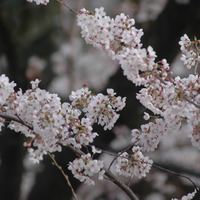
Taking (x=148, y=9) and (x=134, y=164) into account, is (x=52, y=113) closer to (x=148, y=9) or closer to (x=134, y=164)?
(x=134, y=164)

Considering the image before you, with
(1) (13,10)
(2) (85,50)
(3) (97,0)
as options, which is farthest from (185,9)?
(3) (97,0)

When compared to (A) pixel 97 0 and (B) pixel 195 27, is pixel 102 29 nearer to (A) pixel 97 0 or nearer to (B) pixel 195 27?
(B) pixel 195 27

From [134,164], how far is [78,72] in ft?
16.9

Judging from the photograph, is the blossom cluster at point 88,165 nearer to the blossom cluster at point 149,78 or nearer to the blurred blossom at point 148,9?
the blossom cluster at point 149,78

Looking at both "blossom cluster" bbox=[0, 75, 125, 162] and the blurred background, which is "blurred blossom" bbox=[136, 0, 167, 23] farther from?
"blossom cluster" bbox=[0, 75, 125, 162]

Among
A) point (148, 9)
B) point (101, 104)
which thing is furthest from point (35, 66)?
point (101, 104)

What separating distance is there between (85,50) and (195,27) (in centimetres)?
390

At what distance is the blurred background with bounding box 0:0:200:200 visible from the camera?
3625 millimetres

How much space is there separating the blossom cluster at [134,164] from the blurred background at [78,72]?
0.06m

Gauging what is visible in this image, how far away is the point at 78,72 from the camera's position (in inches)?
268

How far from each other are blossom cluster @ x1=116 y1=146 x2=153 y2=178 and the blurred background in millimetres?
55

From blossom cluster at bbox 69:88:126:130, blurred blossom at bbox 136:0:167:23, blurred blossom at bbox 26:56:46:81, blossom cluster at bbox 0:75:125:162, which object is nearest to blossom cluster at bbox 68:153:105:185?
blossom cluster at bbox 0:75:125:162

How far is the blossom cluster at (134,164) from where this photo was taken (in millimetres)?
1711

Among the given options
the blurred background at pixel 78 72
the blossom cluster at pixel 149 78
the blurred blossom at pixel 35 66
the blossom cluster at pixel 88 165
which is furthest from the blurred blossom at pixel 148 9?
the blossom cluster at pixel 88 165
